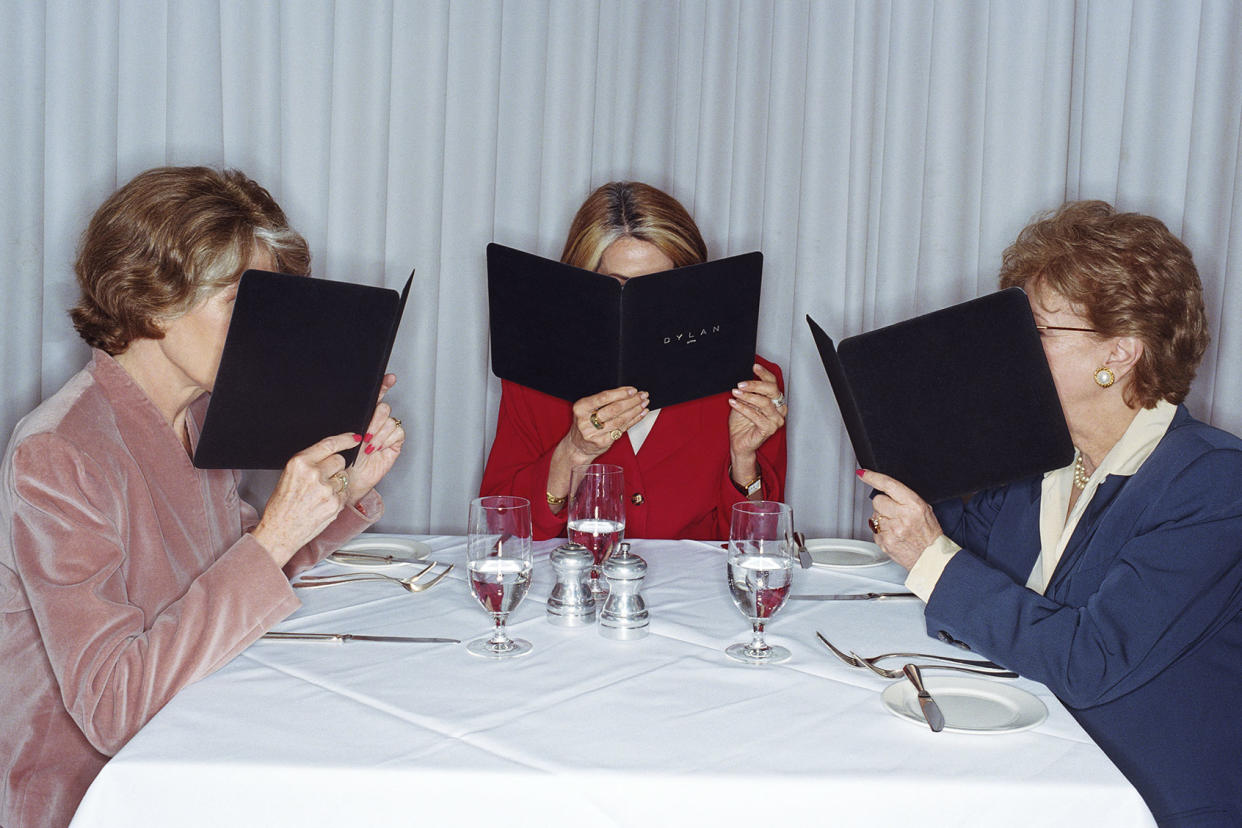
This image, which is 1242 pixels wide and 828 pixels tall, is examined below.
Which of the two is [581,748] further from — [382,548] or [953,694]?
[382,548]

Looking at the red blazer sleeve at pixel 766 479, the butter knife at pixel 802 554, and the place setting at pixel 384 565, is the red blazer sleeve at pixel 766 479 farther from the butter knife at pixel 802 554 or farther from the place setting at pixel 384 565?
the place setting at pixel 384 565

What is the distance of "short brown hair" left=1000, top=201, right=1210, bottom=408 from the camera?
1.42m

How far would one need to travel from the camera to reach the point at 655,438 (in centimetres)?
216

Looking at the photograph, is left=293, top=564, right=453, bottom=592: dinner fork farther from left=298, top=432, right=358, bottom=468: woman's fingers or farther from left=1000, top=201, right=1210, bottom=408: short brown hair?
left=1000, top=201, right=1210, bottom=408: short brown hair

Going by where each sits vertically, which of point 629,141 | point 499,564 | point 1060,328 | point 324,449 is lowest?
point 499,564

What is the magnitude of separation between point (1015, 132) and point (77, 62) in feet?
7.49

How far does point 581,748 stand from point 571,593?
0.37m

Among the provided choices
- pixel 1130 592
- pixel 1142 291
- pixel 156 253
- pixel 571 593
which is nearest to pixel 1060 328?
pixel 1142 291

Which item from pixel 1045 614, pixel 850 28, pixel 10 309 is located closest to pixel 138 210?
pixel 1045 614

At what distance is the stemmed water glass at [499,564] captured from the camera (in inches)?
49.0

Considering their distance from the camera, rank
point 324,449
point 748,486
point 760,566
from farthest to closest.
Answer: point 748,486
point 324,449
point 760,566

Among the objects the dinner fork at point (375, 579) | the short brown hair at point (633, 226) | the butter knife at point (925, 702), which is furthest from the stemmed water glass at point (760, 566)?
the short brown hair at point (633, 226)

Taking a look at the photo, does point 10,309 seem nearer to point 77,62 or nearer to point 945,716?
point 77,62

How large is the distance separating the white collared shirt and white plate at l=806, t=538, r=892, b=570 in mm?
244
